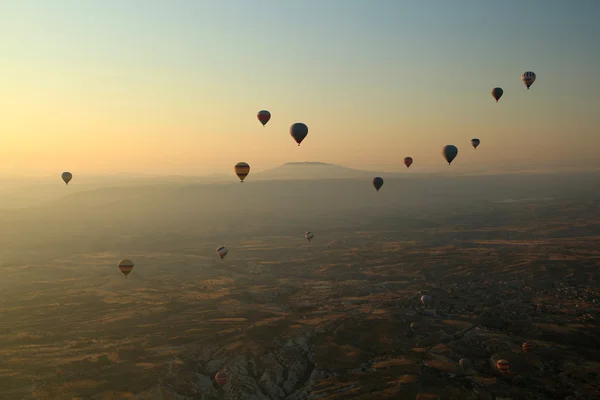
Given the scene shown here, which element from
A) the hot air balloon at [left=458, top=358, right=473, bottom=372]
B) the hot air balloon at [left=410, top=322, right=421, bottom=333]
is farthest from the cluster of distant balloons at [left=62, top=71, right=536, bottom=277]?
the hot air balloon at [left=458, top=358, right=473, bottom=372]

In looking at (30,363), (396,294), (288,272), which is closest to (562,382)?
(396,294)

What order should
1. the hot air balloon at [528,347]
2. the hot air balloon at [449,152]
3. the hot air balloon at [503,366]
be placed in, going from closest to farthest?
1. the hot air balloon at [503,366]
2. the hot air balloon at [528,347]
3. the hot air balloon at [449,152]

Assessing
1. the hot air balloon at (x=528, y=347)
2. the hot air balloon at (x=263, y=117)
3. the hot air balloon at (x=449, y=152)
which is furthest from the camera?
the hot air balloon at (x=449, y=152)

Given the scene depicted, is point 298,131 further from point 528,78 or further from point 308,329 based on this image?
point 528,78

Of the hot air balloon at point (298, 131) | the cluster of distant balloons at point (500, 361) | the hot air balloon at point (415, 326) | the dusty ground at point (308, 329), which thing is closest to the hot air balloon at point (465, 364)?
the cluster of distant balloons at point (500, 361)

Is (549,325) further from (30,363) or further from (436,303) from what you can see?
(30,363)

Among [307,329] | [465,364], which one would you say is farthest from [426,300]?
[465,364]

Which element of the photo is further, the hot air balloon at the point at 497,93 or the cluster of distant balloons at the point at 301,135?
the hot air balloon at the point at 497,93

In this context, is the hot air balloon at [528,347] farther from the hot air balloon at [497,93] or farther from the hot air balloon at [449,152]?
the hot air balloon at [497,93]
